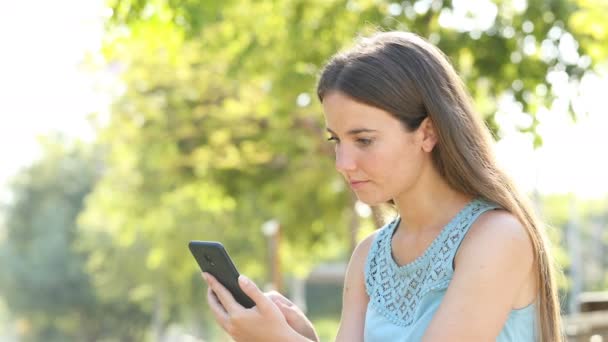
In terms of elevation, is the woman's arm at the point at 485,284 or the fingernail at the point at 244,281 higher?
the fingernail at the point at 244,281

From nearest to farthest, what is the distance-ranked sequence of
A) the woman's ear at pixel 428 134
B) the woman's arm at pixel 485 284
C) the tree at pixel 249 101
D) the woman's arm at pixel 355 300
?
1. the woman's arm at pixel 485 284
2. the woman's ear at pixel 428 134
3. the woman's arm at pixel 355 300
4. the tree at pixel 249 101

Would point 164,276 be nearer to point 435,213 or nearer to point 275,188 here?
point 275,188

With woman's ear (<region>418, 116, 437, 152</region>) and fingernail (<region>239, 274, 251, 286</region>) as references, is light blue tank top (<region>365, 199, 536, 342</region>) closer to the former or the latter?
woman's ear (<region>418, 116, 437, 152</region>)

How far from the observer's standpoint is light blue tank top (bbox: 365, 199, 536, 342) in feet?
10.1

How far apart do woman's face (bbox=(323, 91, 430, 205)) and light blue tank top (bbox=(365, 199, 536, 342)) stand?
0.60 ft

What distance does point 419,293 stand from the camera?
10.4 feet

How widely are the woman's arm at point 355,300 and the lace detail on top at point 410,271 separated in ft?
0.17

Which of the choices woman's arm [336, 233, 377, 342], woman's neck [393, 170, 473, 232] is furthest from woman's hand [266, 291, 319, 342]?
woman's neck [393, 170, 473, 232]

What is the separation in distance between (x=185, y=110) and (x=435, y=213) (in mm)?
14448

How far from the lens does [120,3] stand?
25.3 feet

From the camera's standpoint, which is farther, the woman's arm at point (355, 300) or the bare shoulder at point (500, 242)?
the woman's arm at point (355, 300)

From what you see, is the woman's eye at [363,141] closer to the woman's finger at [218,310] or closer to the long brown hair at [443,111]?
the long brown hair at [443,111]

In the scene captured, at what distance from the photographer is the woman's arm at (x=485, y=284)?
2965 millimetres

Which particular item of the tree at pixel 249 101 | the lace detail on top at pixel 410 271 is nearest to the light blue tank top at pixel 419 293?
the lace detail on top at pixel 410 271
